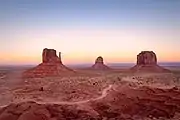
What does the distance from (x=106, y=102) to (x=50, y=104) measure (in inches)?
180

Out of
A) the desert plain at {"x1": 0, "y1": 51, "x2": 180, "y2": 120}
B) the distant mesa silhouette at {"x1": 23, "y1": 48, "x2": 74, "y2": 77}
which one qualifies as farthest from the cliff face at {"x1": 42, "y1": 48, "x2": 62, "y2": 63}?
the desert plain at {"x1": 0, "y1": 51, "x2": 180, "y2": 120}

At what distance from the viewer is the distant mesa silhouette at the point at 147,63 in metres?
50.5

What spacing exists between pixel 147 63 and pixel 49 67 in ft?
63.2

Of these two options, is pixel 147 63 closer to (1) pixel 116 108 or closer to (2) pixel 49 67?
(2) pixel 49 67

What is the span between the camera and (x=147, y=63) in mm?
53375

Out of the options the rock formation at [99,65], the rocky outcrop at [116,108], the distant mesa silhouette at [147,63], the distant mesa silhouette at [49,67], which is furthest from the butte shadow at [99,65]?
the rocky outcrop at [116,108]

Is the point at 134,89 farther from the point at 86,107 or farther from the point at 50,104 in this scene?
the point at 50,104

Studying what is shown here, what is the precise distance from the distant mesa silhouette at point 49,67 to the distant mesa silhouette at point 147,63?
45.5ft

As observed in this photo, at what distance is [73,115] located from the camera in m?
19.9

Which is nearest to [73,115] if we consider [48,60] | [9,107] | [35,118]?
[35,118]

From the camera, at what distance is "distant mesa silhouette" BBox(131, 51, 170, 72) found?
50.5 metres

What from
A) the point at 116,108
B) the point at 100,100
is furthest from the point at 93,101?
the point at 116,108

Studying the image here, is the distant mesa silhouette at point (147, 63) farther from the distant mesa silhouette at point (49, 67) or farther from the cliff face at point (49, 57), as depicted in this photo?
the cliff face at point (49, 57)

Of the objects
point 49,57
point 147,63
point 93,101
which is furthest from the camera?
point 147,63
